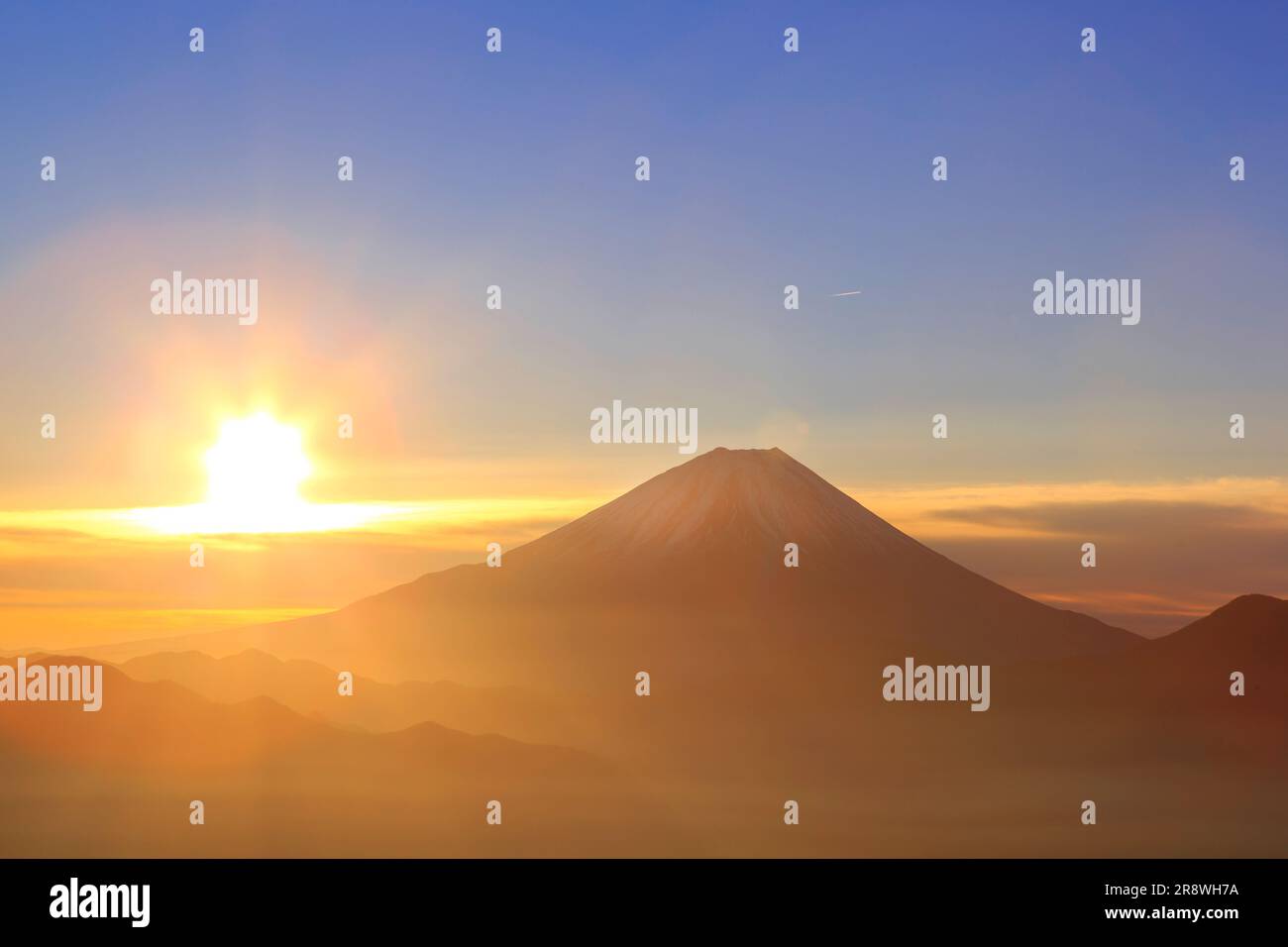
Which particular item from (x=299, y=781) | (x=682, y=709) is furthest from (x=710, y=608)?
(x=299, y=781)

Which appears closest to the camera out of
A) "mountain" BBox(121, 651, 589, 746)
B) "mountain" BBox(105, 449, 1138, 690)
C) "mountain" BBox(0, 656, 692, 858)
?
"mountain" BBox(0, 656, 692, 858)

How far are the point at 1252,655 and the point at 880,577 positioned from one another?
28.9 metres

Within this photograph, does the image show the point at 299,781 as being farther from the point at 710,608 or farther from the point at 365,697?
the point at 710,608

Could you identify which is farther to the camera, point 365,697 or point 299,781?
point 365,697

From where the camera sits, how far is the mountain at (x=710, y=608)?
99.6 metres

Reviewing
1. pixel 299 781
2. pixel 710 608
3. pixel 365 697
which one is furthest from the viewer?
pixel 710 608

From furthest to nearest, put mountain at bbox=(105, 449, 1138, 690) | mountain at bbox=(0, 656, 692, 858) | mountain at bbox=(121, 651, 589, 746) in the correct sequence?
mountain at bbox=(105, 449, 1138, 690) → mountain at bbox=(121, 651, 589, 746) → mountain at bbox=(0, 656, 692, 858)

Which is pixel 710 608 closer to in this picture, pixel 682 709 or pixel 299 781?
pixel 682 709

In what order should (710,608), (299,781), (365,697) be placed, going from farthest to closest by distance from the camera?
(710,608) < (365,697) < (299,781)

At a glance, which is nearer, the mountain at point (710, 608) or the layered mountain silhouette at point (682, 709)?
the layered mountain silhouette at point (682, 709)

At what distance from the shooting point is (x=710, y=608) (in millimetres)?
104312

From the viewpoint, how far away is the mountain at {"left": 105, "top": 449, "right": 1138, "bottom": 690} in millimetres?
99625

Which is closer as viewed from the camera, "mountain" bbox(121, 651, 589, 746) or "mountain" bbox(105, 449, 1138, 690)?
"mountain" bbox(121, 651, 589, 746)

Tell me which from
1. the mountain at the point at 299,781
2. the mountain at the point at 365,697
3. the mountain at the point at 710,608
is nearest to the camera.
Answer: the mountain at the point at 299,781
